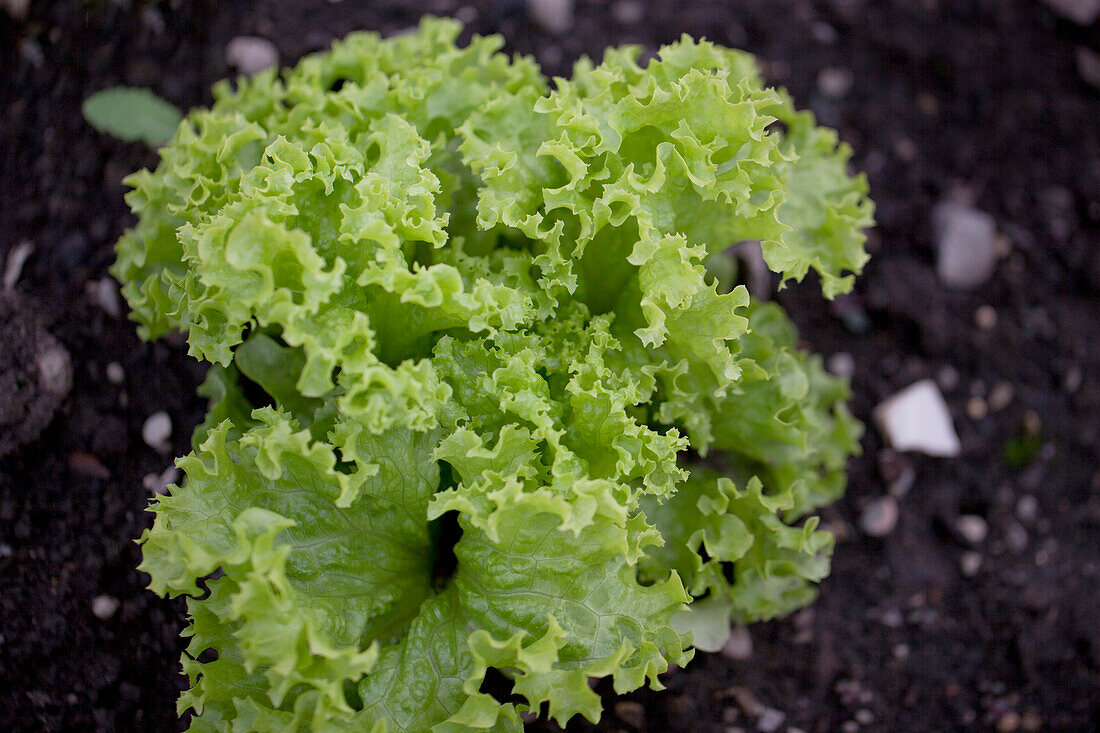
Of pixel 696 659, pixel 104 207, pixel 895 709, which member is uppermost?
pixel 104 207

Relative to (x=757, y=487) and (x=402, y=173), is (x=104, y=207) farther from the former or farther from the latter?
(x=757, y=487)

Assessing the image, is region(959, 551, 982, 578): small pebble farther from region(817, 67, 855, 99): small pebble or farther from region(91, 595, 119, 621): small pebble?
region(91, 595, 119, 621): small pebble

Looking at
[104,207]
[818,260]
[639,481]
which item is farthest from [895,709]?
[104,207]

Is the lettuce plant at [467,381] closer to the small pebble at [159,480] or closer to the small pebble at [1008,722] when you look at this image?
the small pebble at [159,480]

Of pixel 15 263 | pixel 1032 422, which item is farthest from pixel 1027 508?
pixel 15 263

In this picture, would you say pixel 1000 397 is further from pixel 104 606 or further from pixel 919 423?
pixel 104 606

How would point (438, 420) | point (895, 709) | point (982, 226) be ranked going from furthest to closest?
point (982, 226)
point (895, 709)
point (438, 420)
